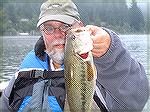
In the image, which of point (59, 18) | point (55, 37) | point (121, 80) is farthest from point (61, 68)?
point (121, 80)

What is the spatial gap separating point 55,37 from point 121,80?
79 cm

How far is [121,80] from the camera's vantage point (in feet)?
11.0

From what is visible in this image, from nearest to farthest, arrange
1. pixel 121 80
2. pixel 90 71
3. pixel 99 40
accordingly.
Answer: pixel 90 71 → pixel 99 40 → pixel 121 80

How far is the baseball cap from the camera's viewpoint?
3770mm

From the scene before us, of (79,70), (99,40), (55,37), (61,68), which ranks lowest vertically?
(61,68)

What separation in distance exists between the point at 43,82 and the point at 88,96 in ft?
4.53

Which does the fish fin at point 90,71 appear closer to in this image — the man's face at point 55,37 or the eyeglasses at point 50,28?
the man's face at point 55,37

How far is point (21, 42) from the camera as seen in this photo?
13.8 feet

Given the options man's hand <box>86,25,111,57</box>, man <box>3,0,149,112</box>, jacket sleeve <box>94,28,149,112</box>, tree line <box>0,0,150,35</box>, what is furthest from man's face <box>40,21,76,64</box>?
man's hand <box>86,25,111,57</box>

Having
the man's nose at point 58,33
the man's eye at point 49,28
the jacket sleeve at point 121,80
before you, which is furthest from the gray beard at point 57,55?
the jacket sleeve at point 121,80

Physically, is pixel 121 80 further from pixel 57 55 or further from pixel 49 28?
pixel 49 28

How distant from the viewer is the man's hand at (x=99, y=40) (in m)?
2.53

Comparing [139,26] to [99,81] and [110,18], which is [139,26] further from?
[99,81]

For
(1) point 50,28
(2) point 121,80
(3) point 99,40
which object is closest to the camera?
(3) point 99,40
